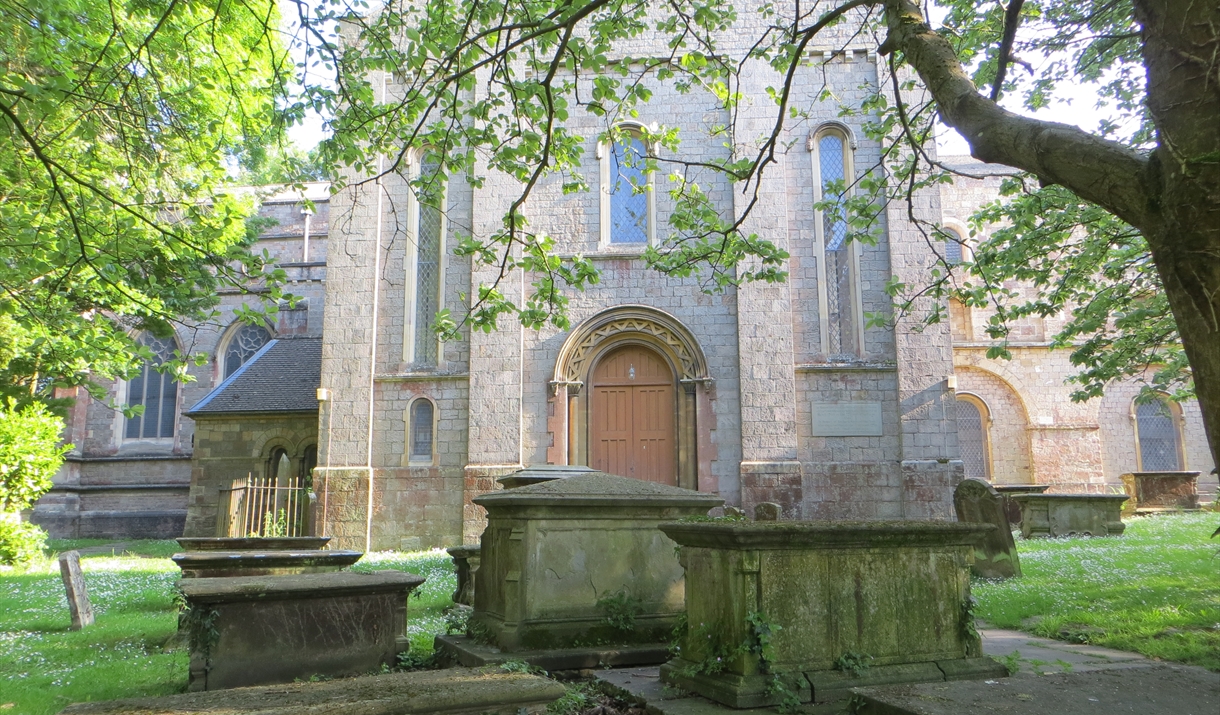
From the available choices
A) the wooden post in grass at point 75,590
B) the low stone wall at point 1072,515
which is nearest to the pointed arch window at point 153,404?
the wooden post in grass at point 75,590

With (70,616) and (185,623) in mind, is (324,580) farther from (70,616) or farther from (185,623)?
(70,616)

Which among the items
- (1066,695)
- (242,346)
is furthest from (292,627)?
(242,346)

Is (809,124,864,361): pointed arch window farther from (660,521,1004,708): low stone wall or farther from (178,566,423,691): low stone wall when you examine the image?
(178,566,423,691): low stone wall

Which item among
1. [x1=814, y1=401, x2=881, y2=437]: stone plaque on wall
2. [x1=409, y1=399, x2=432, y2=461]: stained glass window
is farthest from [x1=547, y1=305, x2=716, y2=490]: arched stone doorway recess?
[x1=409, y1=399, x2=432, y2=461]: stained glass window

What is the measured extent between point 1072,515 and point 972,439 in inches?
382

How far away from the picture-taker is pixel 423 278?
16625 millimetres

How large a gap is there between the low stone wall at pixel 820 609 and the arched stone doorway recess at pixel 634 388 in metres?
9.70

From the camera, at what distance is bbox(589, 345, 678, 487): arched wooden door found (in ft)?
51.3

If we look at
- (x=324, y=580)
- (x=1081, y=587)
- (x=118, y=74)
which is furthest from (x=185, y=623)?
(x=1081, y=587)

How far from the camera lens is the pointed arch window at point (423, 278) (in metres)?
16.3

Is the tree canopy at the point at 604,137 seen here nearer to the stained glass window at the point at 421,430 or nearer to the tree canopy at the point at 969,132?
the tree canopy at the point at 969,132

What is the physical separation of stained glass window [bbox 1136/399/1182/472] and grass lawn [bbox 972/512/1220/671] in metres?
13.0

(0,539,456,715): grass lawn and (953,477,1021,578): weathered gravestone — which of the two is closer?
(0,539,456,715): grass lawn

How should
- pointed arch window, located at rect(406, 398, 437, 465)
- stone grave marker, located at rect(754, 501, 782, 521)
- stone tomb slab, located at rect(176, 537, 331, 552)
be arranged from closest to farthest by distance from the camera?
1. stone tomb slab, located at rect(176, 537, 331, 552)
2. stone grave marker, located at rect(754, 501, 782, 521)
3. pointed arch window, located at rect(406, 398, 437, 465)
